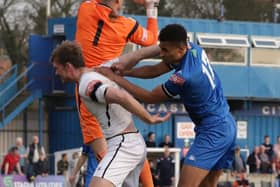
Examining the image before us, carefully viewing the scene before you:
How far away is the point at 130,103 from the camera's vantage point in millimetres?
9414

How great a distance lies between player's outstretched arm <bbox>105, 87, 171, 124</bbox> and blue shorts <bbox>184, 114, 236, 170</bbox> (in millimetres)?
1210

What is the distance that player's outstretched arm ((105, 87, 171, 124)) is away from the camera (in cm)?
939

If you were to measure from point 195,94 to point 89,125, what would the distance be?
2.33 metres

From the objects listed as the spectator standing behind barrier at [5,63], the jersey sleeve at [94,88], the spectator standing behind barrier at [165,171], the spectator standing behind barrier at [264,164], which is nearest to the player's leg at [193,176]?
the jersey sleeve at [94,88]

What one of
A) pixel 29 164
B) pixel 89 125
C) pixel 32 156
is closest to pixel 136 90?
pixel 89 125

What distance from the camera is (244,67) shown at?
34062 mm

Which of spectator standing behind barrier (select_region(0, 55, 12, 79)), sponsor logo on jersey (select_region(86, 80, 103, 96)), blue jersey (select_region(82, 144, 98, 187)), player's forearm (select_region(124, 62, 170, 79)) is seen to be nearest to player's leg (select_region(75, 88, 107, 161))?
blue jersey (select_region(82, 144, 98, 187))

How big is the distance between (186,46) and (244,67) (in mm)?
23972

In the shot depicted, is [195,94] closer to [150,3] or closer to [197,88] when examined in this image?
[197,88]

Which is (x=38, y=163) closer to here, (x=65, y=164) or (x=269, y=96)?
(x=65, y=164)

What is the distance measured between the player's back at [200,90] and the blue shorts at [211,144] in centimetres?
8

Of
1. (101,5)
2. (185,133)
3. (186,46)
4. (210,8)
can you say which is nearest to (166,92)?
(186,46)

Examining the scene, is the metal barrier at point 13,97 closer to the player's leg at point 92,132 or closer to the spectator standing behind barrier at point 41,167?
the spectator standing behind barrier at point 41,167

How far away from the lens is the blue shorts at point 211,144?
34.6 ft
